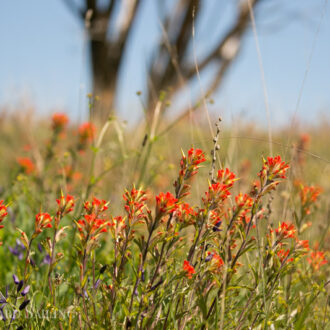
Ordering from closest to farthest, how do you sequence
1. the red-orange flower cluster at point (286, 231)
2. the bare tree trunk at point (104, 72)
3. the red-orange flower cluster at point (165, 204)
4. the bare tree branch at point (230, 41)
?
the red-orange flower cluster at point (165, 204)
the red-orange flower cluster at point (286, 231)
the bare tree trunk at point (104, 72)
the bare tree branch at point (230, 41)

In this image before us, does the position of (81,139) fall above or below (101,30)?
below

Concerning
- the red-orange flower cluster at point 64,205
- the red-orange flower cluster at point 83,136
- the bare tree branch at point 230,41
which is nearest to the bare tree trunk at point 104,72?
the bare tree branch at point 230,41

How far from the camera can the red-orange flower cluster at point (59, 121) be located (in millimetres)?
2674

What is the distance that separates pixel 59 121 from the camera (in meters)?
2.68

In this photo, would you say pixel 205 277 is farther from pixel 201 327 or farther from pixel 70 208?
pixel 70 208

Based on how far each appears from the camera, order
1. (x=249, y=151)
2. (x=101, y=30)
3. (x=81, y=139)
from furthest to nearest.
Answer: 1. (x=101, y=30)
2. (x=249, y=151)
3. (x=81, y=139)

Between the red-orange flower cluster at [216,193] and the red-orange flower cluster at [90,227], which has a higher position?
the red-orange flower cluster at [216,193]

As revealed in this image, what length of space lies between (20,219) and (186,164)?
1322 millimetres

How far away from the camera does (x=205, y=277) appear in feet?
3.21

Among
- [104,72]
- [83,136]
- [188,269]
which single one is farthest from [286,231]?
[104,72]

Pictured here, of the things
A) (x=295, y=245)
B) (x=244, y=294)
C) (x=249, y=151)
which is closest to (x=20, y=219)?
(x=244, y=294)

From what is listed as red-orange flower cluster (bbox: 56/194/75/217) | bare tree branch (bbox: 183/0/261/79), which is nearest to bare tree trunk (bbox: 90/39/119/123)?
bare tree branch (bbox: 183/0/261/79)

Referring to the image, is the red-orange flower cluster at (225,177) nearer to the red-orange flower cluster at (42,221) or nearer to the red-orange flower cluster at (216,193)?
the red-orange flower cluster at (216,193)

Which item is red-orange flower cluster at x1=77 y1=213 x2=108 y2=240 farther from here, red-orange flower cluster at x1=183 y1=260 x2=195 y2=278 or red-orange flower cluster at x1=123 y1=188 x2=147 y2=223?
red-orange flower cluster at x1=183 y1=260 x2=195 y2=278
